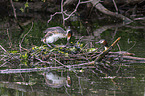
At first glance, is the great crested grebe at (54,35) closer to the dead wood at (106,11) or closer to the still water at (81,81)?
the still water at (81,81)

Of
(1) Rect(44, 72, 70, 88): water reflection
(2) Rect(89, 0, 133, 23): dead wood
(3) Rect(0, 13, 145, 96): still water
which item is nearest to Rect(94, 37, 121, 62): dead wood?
(3) Rect(0, 13, 145, 96): still water

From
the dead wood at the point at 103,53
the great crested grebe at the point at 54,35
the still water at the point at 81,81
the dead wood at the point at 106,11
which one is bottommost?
the still water at the point at 81,81

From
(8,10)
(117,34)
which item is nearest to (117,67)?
(117,34)

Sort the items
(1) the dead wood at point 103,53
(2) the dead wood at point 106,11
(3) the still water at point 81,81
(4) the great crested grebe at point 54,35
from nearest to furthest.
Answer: (3) the still water at point 81,81, (1) the dead wood at point 103,53, (4) the great crested grebe at point 54,35, (2) the dead wood at point 106,11

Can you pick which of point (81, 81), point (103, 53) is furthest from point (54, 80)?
point (103, 53)

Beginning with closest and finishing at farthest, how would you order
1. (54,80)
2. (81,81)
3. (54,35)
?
1. (81,81)
2. (54,80)
3. (54,35)

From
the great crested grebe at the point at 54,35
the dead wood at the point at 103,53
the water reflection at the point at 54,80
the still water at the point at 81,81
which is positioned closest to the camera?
the still water at the point at 81,81

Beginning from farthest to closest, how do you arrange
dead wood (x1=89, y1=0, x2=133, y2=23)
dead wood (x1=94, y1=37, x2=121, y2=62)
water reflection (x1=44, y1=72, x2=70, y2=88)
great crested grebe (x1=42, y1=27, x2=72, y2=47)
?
dead wood (x1=89, y1=0, x2=133, y2=23)
great crested grebe (x1=42, y1=27, x2=72, y2=47)
dead wood (x1=94, y1=37, x2=121, y2=62)
water reflection (x1=44, y1=72, x2=70, y2=88)

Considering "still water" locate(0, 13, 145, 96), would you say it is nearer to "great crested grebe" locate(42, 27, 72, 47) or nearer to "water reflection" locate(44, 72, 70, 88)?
"water reflection" locate(44, 72, 70, 88)

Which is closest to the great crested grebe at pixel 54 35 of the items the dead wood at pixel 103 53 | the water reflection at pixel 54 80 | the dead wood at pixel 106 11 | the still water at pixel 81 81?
the still water at pixel 81 81

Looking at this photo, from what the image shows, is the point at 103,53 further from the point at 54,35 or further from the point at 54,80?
the point at 54,35

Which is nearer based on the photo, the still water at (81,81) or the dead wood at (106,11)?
the still water at (81,81)

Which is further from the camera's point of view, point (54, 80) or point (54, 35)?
point (54, 35)

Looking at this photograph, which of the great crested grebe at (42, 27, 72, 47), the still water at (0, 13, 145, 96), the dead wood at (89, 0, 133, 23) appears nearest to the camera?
the still water at (0, 13, 145, 96)
